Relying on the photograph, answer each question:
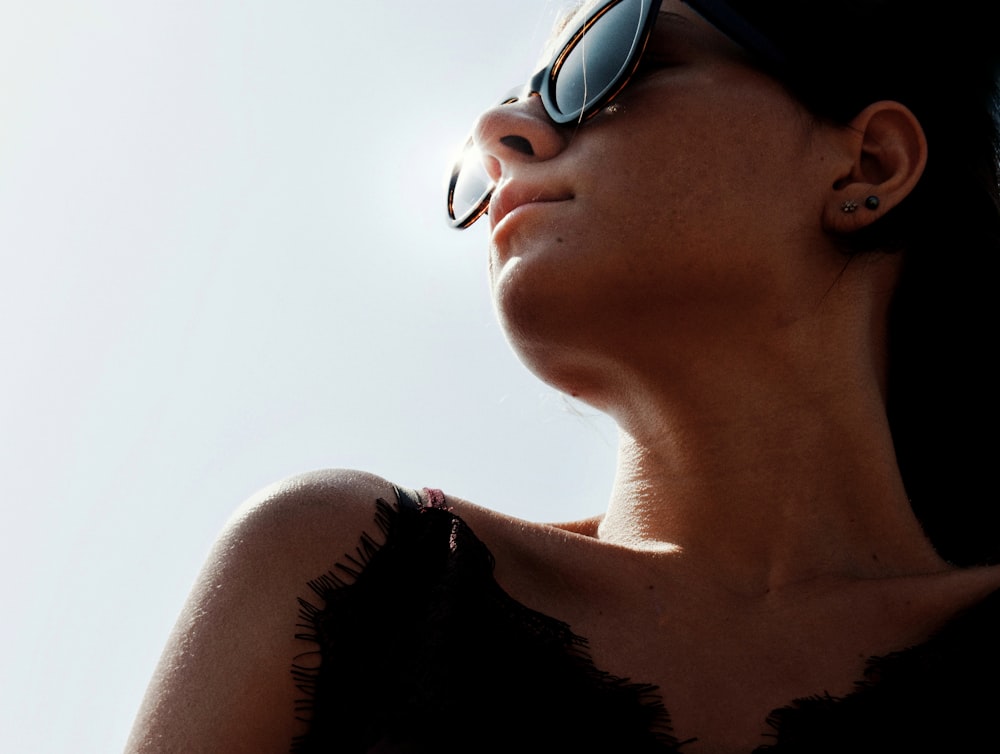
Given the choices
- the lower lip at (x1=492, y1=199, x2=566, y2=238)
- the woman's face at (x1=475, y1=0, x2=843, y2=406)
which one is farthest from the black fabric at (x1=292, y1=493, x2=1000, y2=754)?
the lower lip at (x1=492, y1=199, x2=566, y2=238)

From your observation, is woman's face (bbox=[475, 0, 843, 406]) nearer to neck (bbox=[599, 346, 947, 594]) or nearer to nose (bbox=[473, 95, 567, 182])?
nose (bbox=[473, 95, 567, 182])

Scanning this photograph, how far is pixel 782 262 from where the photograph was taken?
2.14m

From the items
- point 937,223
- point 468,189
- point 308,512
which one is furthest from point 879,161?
point 308,512

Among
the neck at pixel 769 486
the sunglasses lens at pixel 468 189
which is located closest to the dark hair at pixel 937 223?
the neck at pixel 769 486

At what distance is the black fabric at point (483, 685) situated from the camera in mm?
1520

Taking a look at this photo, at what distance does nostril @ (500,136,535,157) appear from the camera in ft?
7.47

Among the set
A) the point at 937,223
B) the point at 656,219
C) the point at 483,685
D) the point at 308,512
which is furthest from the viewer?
the point at 937,223

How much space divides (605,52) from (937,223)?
832 mm

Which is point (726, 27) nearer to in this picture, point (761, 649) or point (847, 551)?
point (847, 551)

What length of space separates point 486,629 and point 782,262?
0.95 meters

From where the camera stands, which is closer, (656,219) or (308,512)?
(308,512)

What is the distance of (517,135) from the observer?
7.48 feet

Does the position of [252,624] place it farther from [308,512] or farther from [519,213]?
[519,213]

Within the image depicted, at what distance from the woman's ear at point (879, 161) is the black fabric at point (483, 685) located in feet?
3.11
